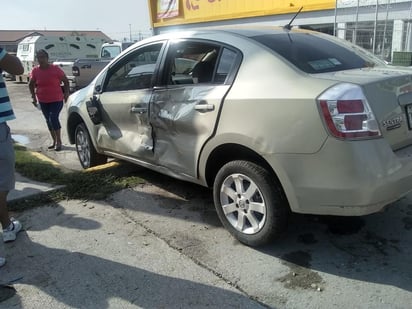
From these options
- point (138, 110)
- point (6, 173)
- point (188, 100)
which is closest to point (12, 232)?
point (6, 173)

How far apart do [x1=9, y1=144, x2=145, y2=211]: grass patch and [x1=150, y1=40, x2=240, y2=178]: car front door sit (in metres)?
0.90

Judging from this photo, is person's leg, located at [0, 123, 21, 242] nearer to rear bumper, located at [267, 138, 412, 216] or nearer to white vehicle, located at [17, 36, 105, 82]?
rear bumper, located at [267, 138, 412, 216]

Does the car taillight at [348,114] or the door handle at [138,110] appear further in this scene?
the door handle at [138,110]

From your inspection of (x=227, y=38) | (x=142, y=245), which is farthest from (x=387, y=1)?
(x=142, y=245)

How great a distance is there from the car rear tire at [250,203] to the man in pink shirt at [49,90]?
4.65m

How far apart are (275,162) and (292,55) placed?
88 cm

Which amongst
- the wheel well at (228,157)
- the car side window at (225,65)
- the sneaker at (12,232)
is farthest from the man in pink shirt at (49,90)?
the car side window at (225,65)

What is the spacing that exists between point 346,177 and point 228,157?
43.3 inches

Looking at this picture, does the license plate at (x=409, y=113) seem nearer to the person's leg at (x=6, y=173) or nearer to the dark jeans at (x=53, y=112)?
the person's leg at (x=6, y=173)

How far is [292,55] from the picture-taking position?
11.3 ft

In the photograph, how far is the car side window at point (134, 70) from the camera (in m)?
4.47

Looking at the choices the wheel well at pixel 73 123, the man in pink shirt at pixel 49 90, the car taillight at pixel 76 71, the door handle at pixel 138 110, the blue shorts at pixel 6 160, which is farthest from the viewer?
the car taillight at pixel 76 71

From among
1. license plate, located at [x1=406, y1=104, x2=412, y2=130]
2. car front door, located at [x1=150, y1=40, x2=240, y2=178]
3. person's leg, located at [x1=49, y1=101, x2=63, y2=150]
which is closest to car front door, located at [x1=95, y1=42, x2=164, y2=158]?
car front door, located at [x1=150, y1=40, x2=240, y2=178]

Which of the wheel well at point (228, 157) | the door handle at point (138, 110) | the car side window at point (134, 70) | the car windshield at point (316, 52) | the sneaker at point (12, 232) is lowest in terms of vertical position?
the sneaker at point (12, 232)
